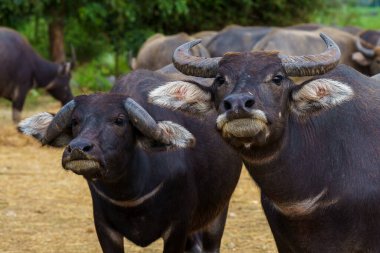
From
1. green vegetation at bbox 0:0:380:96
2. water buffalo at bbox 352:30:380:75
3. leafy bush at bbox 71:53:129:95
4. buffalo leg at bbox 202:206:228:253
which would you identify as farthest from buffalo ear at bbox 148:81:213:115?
leafy bush at bbox 71:53:129:95

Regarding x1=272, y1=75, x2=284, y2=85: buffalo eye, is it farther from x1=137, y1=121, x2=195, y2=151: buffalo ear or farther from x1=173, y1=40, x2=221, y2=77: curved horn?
x1=137, y1=121, x2=195, y2=151: buffalo ear

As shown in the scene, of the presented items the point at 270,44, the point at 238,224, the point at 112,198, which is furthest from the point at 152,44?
the point at 112,198

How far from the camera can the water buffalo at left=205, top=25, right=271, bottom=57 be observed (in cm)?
1484

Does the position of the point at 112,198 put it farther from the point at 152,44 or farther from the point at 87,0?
the point at 87,0

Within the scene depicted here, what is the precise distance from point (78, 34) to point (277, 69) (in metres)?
16.5

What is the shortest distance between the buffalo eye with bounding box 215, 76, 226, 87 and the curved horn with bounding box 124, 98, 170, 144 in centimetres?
64

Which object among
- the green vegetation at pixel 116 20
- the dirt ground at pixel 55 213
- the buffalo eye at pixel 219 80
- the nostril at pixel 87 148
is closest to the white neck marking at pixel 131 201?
the nostril at pixel 87 148

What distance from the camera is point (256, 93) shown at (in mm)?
4066

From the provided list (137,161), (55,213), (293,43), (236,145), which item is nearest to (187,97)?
(236,145)

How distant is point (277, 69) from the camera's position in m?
4.23

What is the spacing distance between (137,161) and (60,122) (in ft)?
1.67

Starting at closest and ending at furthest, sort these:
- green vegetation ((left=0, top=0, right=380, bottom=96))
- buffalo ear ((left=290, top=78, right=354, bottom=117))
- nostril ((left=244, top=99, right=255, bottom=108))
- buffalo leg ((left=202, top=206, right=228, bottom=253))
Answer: nostril ((left=244, top=99, right=255, bottom=108)), buffalo ear ((left=290, top=78, right=354, bottom=117)), buffalo leg ((left=202, top=206, right=228, bottom=253)), green vegetation ((left=0, top=0, right=380, bottom=96))

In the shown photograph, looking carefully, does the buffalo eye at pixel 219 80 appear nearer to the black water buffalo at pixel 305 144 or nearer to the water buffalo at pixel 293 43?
the black water buffalo at pixel 305 144

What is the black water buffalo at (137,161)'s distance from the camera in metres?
4.76
